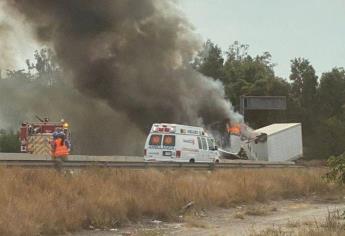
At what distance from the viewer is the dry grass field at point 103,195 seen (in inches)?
435

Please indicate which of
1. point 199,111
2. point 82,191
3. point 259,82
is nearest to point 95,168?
point 82,191

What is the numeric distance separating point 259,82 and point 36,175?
5316 centimetres

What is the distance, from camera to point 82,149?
45.8m

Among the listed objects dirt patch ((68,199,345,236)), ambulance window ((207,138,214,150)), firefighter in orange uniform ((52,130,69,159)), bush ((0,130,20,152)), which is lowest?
dirt patch ((68,199,345,236))

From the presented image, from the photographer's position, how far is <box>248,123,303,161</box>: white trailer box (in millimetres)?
37388

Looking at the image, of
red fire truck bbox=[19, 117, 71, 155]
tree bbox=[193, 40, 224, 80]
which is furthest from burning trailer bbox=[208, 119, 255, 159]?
tree bbox=[193, 40, 224, 80]

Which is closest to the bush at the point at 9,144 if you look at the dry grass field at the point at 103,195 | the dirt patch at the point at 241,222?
the dry grass field at the point at 103,195

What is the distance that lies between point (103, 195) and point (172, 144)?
1193cm

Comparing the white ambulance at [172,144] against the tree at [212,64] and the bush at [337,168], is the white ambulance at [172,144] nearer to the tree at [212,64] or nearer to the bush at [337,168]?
the bush at [337,168]

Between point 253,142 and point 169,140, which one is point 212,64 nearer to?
point 253,142

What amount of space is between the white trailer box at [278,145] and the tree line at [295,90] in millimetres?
16279

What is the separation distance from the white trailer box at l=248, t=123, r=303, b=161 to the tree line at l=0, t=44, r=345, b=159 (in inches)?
641

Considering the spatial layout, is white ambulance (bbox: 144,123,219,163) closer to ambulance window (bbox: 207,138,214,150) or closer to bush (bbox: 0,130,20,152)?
ambulance window (bbox: 207,138,214,150)

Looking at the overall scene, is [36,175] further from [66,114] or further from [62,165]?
[66,114]
